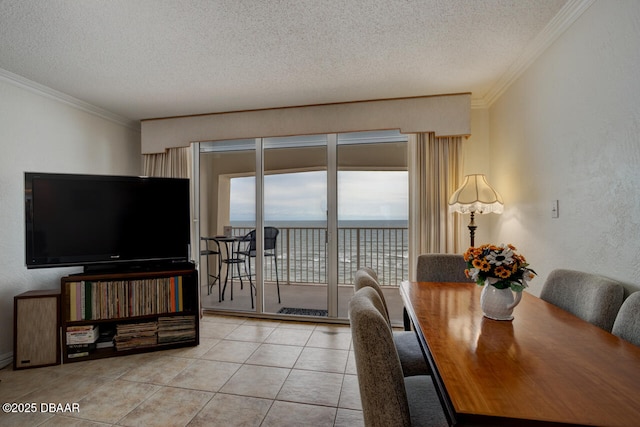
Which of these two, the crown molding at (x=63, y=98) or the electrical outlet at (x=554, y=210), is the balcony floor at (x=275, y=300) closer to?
the electrical outlet at (x=554, y=210)

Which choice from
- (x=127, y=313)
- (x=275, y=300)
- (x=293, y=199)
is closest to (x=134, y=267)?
(x=127, y=313)

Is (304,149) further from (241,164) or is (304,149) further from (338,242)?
(338,242)

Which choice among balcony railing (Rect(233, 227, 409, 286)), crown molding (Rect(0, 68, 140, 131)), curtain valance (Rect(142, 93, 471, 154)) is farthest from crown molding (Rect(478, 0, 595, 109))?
crown molding (Rect(0, 68, 140, 131))

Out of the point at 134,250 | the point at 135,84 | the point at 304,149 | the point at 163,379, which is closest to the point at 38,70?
the point at 135,84

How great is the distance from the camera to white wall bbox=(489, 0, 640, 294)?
4.75 feet

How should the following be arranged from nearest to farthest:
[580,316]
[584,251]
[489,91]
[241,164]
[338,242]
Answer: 1. [580,316]
2. [584,251]
3. [489,91]
4. [338,242]
5. [241,164]

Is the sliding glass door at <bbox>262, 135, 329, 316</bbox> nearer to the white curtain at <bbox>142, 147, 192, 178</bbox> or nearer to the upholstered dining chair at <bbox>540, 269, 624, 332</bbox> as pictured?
the white curtain at <bbox>142, 147, 192, 178</bbox>

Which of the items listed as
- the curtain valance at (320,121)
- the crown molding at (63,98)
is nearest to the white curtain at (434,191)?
the curtain valance at (320,121)

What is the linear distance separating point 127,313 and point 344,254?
2255 mm

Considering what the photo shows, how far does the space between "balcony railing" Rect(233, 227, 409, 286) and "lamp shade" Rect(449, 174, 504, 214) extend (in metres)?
0.85

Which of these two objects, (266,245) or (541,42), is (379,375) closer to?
(541,42)

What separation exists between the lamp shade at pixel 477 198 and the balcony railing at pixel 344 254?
85 cm

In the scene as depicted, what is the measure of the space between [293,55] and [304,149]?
1.32m

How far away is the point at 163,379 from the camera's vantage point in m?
2.27
